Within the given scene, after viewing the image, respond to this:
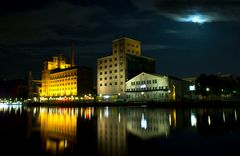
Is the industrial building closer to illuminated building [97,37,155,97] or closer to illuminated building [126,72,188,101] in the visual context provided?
illuminated building [97,37,155,97]

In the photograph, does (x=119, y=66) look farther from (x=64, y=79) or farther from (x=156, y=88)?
(x=64, y=79)

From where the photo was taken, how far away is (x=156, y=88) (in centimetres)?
7975

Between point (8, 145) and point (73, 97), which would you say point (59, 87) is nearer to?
point (73, 97)

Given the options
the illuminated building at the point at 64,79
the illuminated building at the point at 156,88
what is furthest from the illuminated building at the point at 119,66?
the illuminated building at the point at 64,79

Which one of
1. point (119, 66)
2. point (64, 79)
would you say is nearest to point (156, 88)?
point (119, 66)

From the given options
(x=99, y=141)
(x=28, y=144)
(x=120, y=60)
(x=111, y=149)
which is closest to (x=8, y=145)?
(x=28, y=144)

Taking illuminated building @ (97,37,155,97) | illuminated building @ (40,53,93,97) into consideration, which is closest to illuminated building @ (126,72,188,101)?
illuminated building @ (97,37,155,97)

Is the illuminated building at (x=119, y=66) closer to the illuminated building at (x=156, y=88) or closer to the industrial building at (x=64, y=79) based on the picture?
the illuminated building at (x=156, y=88)

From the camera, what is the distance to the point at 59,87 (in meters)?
134

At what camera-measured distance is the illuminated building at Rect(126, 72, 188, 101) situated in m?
77.2

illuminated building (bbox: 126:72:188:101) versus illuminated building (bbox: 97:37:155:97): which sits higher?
illuminated building (bbox: 97:37:155:97)

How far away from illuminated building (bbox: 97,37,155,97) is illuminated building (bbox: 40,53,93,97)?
71.1 feet

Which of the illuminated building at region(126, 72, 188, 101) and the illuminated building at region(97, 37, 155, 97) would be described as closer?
the illuminated building at region(126, 72, 188, 101)

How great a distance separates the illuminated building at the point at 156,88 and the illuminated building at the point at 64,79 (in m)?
39.5
